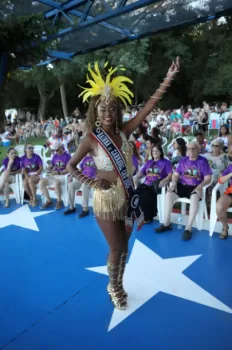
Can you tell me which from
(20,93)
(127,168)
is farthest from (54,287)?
(20,93)

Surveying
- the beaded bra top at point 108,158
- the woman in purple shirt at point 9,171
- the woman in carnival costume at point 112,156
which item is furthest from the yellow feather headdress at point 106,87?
the woman in purple shirt at point 9,171

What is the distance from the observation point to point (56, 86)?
25.3 metres

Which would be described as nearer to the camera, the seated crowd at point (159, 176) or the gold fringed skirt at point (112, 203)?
the gold fringed skirt at point (112, 203)

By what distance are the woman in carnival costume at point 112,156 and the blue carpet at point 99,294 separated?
567mm

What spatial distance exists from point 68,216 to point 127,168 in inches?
119

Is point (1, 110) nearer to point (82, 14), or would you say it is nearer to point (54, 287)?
point (54, 287)

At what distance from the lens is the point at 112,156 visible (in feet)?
8.05

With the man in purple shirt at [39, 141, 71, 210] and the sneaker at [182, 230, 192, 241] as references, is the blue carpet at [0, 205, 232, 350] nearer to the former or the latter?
the sneaker at [182, 230, 192, 241]

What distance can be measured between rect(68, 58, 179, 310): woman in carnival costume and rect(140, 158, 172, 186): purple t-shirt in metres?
2.23

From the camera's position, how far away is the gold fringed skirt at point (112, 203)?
2.49 metres

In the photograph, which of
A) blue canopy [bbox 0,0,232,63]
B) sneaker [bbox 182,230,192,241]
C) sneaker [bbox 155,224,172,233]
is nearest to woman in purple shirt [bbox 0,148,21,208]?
blue canopy [bbox 0,0,232,63]

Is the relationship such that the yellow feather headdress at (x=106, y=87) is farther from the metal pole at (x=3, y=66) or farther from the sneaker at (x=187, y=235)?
the sneaker at (x=187, y=235)

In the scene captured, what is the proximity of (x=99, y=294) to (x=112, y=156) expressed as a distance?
1462 mm

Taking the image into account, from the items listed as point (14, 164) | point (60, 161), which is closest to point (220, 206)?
point (60, 161)
